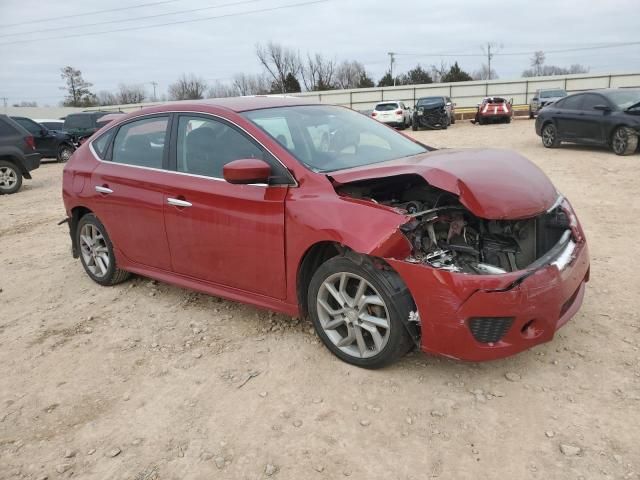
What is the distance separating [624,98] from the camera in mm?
11500

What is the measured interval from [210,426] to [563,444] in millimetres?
1784

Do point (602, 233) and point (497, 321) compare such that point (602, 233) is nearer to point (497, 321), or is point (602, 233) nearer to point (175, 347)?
point (497, 321)

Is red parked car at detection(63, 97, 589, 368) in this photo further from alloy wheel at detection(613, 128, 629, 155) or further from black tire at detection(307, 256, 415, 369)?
alloy wheel at detection(613, 128, 629, 155)

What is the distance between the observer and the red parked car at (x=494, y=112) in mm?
26312

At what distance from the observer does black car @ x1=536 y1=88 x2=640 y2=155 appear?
435 inches

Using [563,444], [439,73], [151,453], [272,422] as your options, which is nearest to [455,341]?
[563,444]

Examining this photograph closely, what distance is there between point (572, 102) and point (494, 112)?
565 inches

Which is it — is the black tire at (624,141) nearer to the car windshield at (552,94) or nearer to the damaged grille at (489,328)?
the damaged grille at (489,328)

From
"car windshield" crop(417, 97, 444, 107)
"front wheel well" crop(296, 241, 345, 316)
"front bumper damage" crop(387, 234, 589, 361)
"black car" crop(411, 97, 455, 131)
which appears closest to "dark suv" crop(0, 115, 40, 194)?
"front wheel well" crop(296, 241, 345, 316)

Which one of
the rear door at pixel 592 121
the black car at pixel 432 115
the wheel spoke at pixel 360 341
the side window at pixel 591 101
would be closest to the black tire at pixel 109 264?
the wheel spoke at pixel 360 341

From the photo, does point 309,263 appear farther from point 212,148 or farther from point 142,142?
point 142,142

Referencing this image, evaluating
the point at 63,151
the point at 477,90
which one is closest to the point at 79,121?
the point at 63,151

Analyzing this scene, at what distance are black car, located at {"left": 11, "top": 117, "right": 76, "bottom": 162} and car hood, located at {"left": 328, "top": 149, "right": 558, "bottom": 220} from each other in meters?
16.6

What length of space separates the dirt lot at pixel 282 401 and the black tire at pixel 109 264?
396mm
